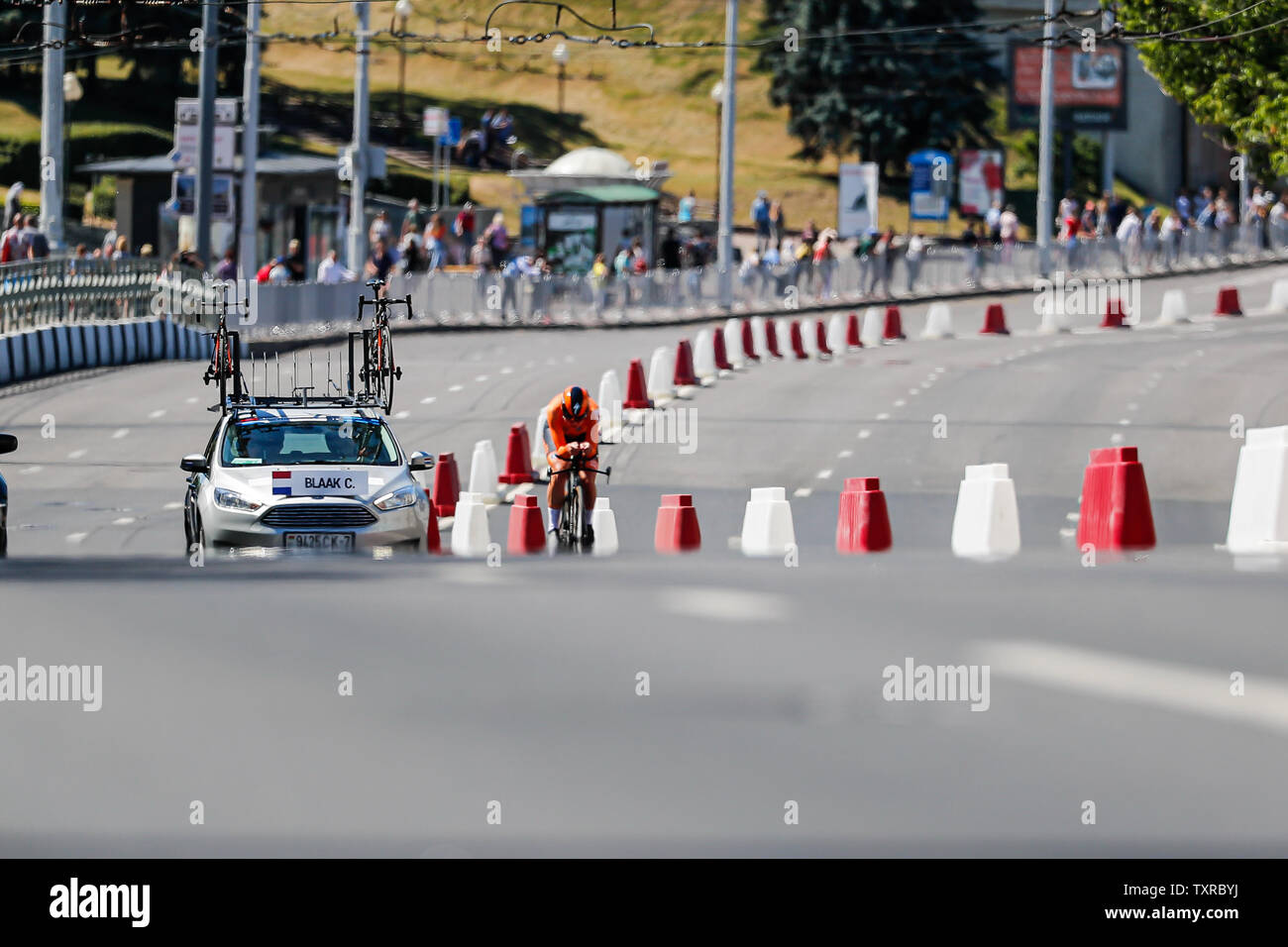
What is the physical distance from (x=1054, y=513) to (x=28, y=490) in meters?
9.43

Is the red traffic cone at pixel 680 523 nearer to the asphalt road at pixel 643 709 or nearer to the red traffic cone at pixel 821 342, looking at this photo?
the asphalt road at pixel 643 709

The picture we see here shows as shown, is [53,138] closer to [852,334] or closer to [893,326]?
[852,334]

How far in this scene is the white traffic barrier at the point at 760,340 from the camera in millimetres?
34781

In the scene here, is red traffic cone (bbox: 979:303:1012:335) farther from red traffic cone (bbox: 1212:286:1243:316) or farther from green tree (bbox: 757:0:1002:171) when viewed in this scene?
green tree (bbox: 757:0:1002:171)

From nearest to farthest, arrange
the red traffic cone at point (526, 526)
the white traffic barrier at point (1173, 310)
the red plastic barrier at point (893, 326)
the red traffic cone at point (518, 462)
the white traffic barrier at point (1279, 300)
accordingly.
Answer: the red traffic cone at point (526, 526) → the red traffic cone at point (518, 462) → the red plastic barrier at point (893, 326) → the white traffic barrier at point (1173, 310) → the white traffic barrier at point (1279, 300)

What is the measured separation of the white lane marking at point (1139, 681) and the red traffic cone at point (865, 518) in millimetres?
9162

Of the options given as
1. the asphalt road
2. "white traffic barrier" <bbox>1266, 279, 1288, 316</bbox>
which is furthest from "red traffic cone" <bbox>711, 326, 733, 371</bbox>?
the asphalt road

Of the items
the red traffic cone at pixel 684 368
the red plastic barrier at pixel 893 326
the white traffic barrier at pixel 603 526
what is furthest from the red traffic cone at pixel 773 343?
the white traffic barrier at pixel 603 526

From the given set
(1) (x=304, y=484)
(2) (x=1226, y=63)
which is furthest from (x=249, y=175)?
(1) (x=304, y=484)

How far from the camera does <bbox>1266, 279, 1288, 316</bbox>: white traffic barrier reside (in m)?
42.4

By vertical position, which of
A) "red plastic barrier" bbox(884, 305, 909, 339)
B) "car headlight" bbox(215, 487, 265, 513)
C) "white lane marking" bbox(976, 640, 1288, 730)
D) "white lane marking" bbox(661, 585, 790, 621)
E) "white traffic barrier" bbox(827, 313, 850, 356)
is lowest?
"car headlight" bbox(215, 487, 265, 513)

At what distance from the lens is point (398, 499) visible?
13953 mm

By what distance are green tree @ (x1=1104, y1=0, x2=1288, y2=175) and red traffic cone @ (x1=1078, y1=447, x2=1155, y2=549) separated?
1538 cm
